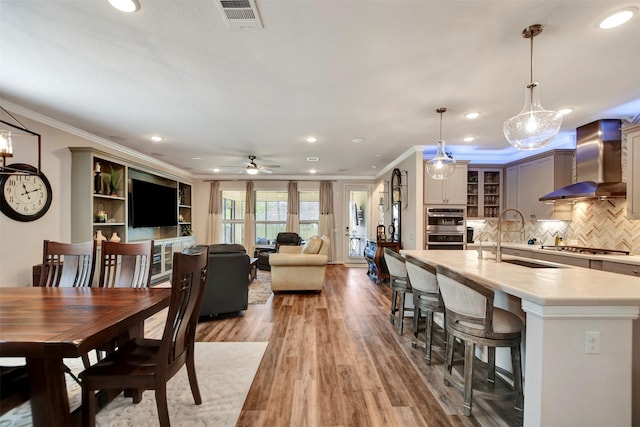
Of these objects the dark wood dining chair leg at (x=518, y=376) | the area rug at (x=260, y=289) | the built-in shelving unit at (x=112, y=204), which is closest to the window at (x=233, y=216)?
the built-in shelving unit at (x=112, y=204)

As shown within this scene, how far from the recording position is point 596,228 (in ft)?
13.7

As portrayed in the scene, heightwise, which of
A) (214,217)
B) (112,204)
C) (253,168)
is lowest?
(214,217)

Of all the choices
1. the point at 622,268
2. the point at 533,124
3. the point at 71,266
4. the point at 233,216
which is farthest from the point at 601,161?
the point at 233,216

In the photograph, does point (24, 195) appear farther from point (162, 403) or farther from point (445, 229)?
point (445, 229)

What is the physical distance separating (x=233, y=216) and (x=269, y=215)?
3.63ft

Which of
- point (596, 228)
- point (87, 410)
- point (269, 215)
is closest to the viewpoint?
point (87, 410)

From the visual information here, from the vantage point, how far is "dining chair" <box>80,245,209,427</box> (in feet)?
4.86

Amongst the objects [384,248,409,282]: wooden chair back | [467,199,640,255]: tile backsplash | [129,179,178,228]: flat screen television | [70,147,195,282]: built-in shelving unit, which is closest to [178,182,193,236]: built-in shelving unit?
[70,147,195,282]: built-in shelving unit

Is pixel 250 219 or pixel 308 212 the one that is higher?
pixel 308 212

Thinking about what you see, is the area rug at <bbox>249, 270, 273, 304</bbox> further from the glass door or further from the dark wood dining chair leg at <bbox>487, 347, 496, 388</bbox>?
the dark wood dining chair leg at <bbox>487, 347, 496, 388</bbox>

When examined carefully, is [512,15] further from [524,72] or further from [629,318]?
[629,318]

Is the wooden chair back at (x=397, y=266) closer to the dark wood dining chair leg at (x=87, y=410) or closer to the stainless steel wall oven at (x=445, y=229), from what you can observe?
the stainless steel wall oven at (x=445, y=229)

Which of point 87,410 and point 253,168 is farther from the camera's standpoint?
point 253,168

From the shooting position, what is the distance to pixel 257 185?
27.0ft
